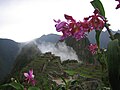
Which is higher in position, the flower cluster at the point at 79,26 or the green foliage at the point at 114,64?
the flower cluster at the point at 79,26

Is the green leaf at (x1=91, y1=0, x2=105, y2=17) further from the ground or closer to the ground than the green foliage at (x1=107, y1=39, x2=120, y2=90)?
further from the ground

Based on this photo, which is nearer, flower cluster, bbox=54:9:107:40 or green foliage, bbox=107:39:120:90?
green foliage, bbox=107:39:120:90

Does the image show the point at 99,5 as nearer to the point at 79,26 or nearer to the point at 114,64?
the point at 79,26

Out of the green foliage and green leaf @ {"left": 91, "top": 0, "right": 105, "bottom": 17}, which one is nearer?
the green foliage

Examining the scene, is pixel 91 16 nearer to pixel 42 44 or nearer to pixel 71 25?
pixel 71 25

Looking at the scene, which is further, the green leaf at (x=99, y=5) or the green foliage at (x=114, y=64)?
the green leaf at (x=99, y=5)

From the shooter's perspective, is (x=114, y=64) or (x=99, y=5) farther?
(x=99, y=5)

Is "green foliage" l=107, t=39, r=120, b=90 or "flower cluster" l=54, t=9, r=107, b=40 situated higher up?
"flower cluster" l=54, t=9, r=107, b=40

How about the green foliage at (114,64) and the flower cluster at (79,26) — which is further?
the flower cluster at (79,26)

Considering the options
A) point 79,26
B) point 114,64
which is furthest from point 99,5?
point 114,64

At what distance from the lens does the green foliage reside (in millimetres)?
1308

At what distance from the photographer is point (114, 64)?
1.34m

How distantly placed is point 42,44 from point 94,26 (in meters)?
60.4

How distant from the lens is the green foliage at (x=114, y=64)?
4.29 feet
